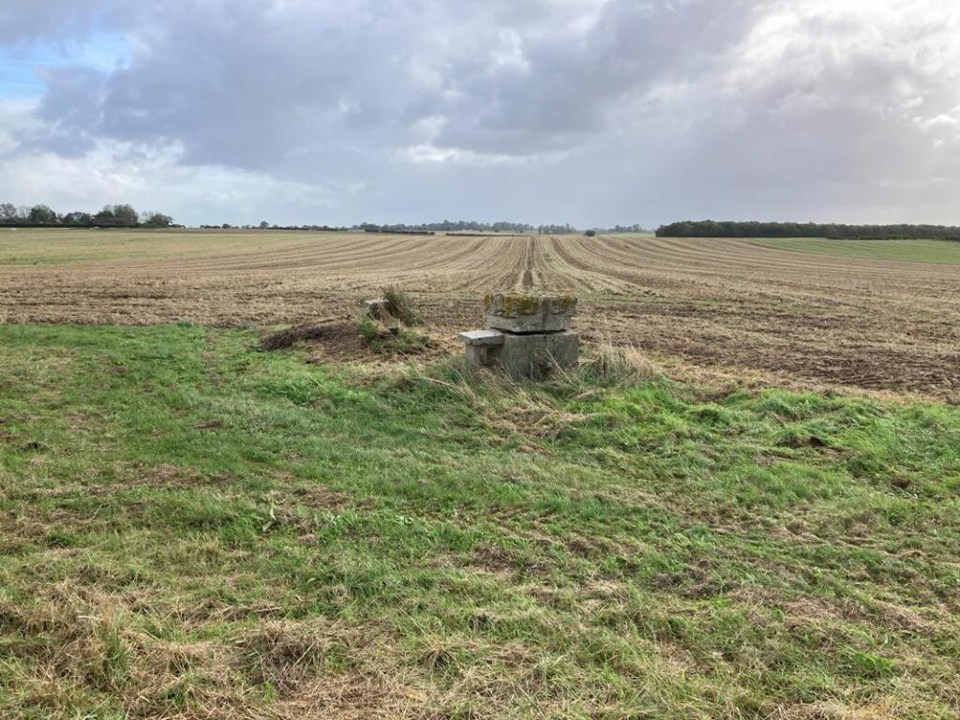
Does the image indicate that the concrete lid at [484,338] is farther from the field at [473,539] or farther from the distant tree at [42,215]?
the distant tree at [42,215]

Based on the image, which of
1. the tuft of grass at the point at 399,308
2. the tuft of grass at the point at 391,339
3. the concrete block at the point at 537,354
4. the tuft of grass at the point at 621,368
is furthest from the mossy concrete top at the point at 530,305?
the tuft of grass at the point at 399,308

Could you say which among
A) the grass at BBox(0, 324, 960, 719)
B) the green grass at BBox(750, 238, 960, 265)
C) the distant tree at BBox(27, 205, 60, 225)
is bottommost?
the grass at BBox(0, 324, 960, 719)

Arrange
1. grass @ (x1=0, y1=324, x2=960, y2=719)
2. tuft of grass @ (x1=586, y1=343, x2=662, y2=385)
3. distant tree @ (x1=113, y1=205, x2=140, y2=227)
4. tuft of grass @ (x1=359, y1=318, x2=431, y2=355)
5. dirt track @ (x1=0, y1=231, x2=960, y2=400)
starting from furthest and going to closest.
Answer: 1. distant tree @ (x1=113, y1=205, x2=140, y2=227)
2. dirt track @ (x1=0, y1=231, x2=960, y2=400)
3. tuft of grass @ (x1=359, y1=318, x2=431, y2=355)
4. tuft of grass @ (x1=586, y1=343, x2=662, y2=385)
5. grass @ (x1=0, y1=324, x2=960, y2=719)

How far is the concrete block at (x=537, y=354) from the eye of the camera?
8945 mm

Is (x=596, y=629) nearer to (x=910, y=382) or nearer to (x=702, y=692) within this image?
(x=702, y=692)

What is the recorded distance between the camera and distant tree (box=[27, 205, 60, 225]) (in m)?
103

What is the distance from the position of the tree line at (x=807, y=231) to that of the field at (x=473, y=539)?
90.5 metres

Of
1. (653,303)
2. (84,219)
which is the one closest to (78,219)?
(84,219)

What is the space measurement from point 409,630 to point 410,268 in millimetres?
34463

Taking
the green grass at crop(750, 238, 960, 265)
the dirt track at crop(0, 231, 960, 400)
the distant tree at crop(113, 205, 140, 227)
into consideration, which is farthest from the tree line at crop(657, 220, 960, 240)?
the distant tree at crop(113, 205, 140, 227)

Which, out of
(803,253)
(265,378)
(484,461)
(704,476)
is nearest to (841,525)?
(704,476)

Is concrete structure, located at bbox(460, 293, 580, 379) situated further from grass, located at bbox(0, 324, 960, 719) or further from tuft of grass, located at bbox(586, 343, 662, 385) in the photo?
grass, located at bbox(0, 324, 960, 719)

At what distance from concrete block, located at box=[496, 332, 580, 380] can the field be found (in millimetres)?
503

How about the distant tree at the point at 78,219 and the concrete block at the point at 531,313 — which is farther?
the distant tree at the point at 78,219
